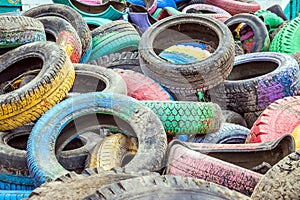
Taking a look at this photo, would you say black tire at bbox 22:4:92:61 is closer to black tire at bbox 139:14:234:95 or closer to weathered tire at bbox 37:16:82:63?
weathered tire at bbox 37:16:82:63

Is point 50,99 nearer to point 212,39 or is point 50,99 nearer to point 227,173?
point 227,173

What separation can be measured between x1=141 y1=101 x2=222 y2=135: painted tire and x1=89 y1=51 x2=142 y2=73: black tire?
99cm

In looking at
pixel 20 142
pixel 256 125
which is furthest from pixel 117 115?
pixel 256 125

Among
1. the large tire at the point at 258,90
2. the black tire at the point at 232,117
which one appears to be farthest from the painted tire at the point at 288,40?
the black tire at the point at 232,117

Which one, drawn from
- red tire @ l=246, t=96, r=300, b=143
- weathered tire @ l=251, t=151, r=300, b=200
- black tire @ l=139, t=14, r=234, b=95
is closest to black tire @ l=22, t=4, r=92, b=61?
black tire @ l=139, t=14, r=234, b=95

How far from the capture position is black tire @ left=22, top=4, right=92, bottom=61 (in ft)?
12.3

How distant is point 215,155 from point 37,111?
107cm

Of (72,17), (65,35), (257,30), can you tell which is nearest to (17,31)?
(65,35)

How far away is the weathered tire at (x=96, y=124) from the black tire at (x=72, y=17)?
1.18 m

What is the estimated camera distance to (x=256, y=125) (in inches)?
115

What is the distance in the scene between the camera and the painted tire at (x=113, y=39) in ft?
12.8

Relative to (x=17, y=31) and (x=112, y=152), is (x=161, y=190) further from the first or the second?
(x=17, y=31)

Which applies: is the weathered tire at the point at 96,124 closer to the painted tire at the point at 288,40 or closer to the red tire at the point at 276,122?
the red tire at the point at 276,122

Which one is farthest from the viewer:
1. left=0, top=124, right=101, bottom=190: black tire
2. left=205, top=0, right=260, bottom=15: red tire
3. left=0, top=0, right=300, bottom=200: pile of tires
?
left=205, top=0, right=260, bottom=15: red tire
